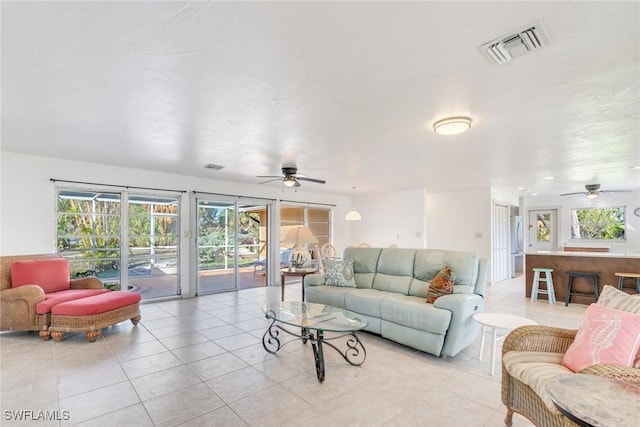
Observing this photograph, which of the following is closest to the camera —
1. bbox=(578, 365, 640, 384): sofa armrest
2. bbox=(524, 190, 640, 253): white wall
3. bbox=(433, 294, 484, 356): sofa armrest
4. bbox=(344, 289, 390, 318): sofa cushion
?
bbox=(578, 365, 640, 384): sofa armrest

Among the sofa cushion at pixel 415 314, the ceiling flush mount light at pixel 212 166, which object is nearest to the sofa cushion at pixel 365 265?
the sofa cushion at pixel 415 314

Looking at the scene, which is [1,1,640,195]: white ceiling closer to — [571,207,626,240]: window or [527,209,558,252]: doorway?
[571,207,626,240]: window

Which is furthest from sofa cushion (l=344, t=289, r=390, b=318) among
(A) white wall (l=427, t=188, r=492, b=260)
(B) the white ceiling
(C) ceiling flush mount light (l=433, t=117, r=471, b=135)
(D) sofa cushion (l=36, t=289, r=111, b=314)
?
(A) white wall (l=427, t=188, r=492, b=260)

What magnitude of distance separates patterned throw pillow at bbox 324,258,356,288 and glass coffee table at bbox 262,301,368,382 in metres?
0.87

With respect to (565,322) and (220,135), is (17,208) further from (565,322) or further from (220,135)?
(565,322)

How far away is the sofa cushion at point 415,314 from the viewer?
3025mm

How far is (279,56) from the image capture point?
185cm

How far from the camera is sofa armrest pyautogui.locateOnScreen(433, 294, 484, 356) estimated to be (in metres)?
3.02

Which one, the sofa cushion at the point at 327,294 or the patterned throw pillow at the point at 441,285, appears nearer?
the patterned throw pillow at the point at 441,285

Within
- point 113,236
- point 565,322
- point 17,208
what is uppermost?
point 17,208

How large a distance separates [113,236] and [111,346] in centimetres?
242

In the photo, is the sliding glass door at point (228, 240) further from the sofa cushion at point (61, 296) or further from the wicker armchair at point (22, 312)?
the wicker armchair at point (22, 312)

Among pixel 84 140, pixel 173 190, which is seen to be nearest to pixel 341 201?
pixel 173 190

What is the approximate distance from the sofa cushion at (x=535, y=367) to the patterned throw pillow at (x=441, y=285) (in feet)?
4.36
